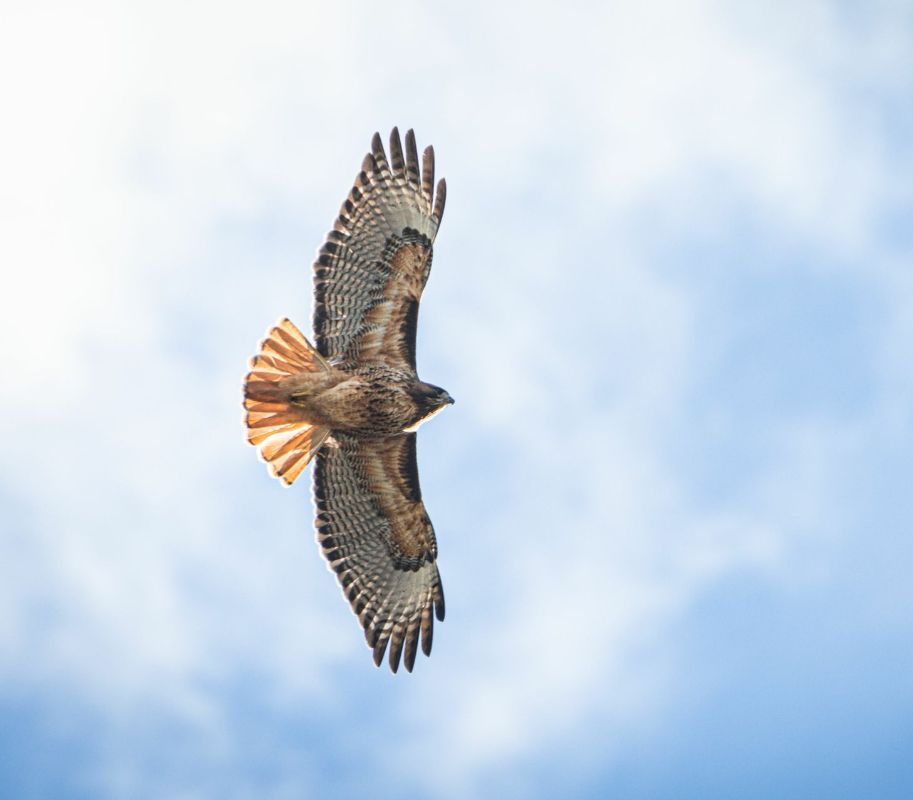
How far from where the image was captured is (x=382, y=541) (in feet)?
41.7

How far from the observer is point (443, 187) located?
40.2 feet

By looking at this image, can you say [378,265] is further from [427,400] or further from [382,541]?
[382,541]

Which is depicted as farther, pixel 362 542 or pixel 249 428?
pixel 362 542

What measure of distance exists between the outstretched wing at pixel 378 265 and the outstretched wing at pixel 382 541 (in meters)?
0.92

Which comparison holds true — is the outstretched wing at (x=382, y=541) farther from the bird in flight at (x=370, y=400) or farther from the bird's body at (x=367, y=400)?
the bird's body at (x=367, y=400)

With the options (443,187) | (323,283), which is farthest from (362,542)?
(443,187)

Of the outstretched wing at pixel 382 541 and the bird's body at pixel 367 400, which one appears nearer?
the bird's body at pixel 367 400

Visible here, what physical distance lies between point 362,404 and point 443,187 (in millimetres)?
2007

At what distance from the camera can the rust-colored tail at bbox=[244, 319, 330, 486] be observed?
11.5 meters

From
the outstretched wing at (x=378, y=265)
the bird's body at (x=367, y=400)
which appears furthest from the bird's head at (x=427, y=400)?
the outstretched wing at (x=378, y=265)

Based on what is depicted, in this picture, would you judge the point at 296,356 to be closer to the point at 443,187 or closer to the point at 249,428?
the point at 249,428

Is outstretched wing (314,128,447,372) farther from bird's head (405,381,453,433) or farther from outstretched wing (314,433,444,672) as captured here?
outstretched wing (314,433,444,672)

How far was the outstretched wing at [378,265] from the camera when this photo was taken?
1195 cm

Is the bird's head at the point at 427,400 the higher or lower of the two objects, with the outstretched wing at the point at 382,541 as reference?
higher
